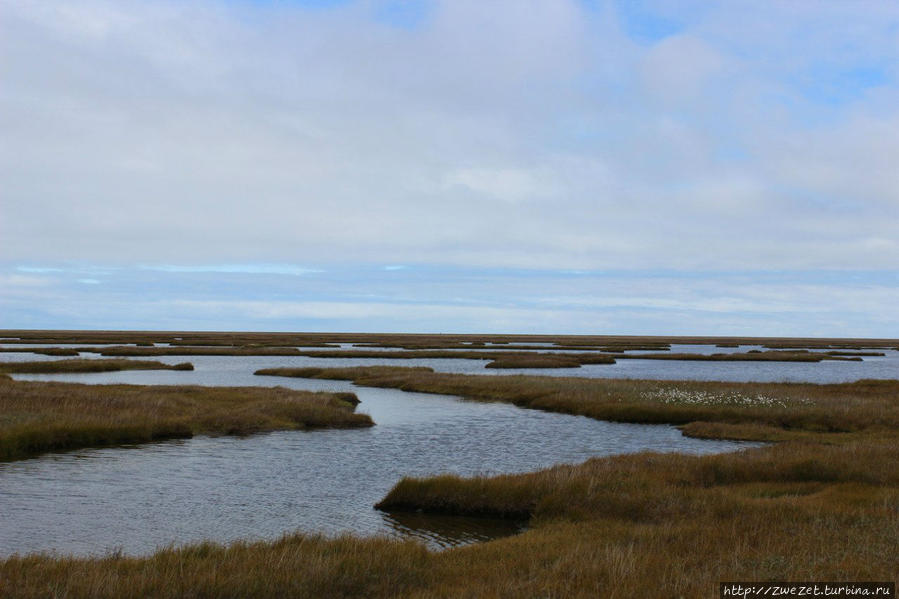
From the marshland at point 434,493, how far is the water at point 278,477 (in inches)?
Answer: 4.7

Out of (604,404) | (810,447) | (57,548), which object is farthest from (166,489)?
(604,404)

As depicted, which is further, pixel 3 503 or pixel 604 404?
pixel 604 404

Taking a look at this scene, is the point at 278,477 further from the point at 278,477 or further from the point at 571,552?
the point at 571,552

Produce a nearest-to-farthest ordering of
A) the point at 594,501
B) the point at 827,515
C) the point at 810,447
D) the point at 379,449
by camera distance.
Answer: the point at 827,515, the point at 594,501, the point at 810,447, the point at 379,449

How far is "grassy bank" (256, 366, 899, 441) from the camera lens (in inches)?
1326

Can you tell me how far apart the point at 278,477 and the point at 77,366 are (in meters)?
56.0

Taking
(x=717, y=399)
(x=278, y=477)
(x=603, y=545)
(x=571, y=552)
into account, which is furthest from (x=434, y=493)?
(x=717, y=399)

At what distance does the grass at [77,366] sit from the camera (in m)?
63.4

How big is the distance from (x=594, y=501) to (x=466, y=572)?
22.7 feet

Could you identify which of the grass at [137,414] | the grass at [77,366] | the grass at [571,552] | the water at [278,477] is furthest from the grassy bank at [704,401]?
the grass at [77,366]

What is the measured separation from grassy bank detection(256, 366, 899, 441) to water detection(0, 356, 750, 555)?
234 cm

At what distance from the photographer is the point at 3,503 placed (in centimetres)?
1828

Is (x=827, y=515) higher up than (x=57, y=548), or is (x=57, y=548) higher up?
(x=827, y=515)

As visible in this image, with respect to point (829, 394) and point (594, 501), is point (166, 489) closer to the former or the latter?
point (594, 501)
